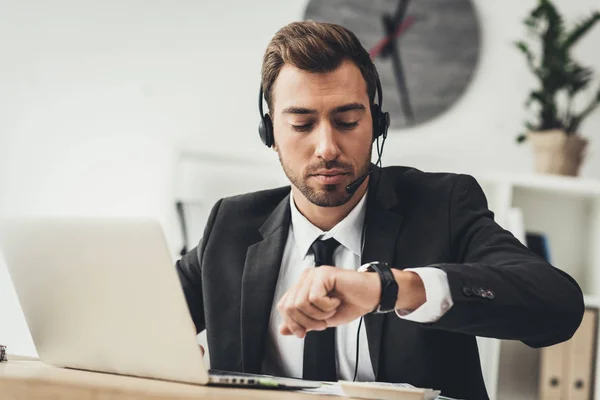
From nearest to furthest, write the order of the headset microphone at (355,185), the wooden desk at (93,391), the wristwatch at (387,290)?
1. the wooden desk at (93,391)
2. the wristwatch at (387,290)
3. the headset microphone at (355,185)

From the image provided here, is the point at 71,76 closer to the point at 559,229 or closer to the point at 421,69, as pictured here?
the point at 421,69

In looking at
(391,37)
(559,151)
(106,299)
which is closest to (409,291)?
(106,299)

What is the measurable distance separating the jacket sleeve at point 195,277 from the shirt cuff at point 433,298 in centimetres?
72

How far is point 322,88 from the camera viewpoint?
5.09 ft

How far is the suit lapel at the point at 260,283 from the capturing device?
146cm

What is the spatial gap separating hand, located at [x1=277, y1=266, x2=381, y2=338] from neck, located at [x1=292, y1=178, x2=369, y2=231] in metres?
0.65

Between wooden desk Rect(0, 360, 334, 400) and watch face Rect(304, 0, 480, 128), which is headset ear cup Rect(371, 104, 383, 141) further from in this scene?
watch face Rect(304, 0, 480, 128)

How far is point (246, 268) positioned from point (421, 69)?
1.72 meters

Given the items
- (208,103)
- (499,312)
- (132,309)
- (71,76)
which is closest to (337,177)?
(499,312)

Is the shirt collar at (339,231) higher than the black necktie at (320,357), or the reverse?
the shirt collar at (339,231)

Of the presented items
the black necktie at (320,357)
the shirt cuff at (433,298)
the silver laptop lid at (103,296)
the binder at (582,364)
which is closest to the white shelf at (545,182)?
the binder at (582,364)

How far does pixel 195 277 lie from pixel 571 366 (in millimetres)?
A: 1490

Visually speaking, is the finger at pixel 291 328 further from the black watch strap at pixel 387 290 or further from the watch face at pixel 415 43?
the watch face at pixel 415 43

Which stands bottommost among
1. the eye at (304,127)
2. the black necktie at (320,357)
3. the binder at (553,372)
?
the binder at (553,372)
